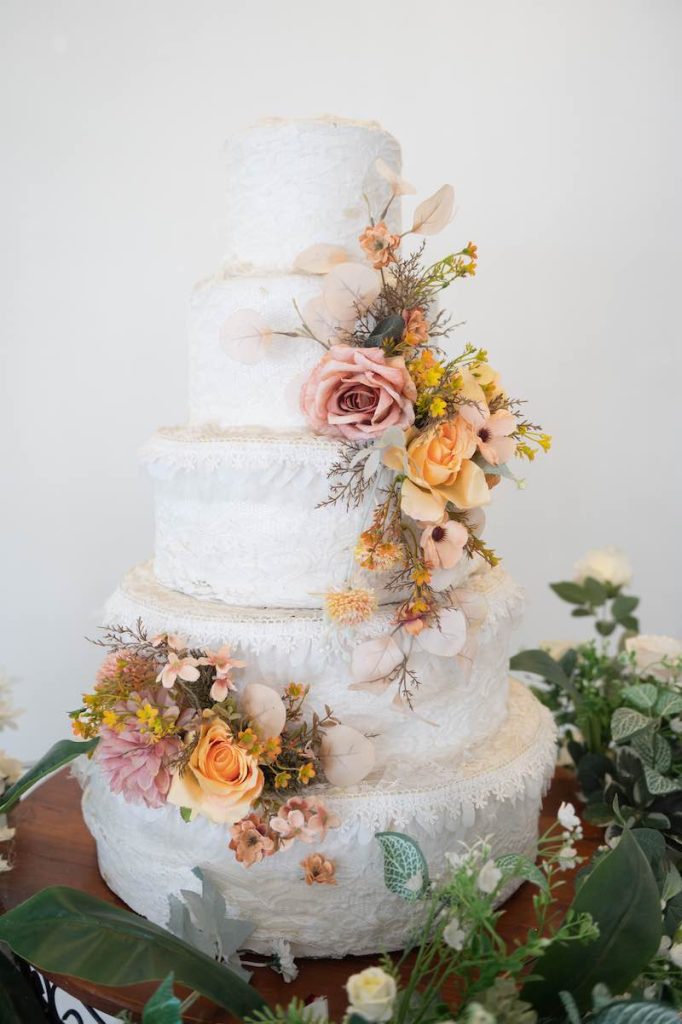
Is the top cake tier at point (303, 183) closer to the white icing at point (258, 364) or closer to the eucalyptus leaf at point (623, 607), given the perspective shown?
the white icing at point (258, 364)

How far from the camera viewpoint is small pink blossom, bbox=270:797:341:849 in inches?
40.3

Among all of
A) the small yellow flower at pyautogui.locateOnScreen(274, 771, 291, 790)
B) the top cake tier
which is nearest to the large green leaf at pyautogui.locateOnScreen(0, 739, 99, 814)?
the small yellow flower at pyautogui.locateOnScreen(274, 771, 291, 790)

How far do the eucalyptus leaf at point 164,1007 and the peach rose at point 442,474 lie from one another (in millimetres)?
596

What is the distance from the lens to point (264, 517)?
1160mm

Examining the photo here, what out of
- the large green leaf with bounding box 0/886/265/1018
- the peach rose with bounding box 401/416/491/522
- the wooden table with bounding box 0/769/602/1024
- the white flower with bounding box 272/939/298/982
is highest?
the peach rose with bounding box 401/416/491/522

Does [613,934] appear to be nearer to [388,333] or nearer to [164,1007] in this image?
[164,1007]

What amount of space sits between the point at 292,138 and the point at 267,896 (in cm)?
110

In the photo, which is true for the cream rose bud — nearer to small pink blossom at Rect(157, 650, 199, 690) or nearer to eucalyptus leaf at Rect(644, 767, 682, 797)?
small pink blossom at Rect(157, 650, 199, 690)

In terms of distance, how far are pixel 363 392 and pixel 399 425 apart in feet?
0.22

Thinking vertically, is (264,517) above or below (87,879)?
above

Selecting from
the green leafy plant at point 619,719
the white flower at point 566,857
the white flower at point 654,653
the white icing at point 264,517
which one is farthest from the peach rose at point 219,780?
the white flower at point 654,653

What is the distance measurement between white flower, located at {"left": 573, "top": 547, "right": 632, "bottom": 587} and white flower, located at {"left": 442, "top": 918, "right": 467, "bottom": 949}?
3.83 ft

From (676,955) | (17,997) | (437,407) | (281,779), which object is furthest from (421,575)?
(17,997)

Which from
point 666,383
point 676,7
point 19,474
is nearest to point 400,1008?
point 19,474
